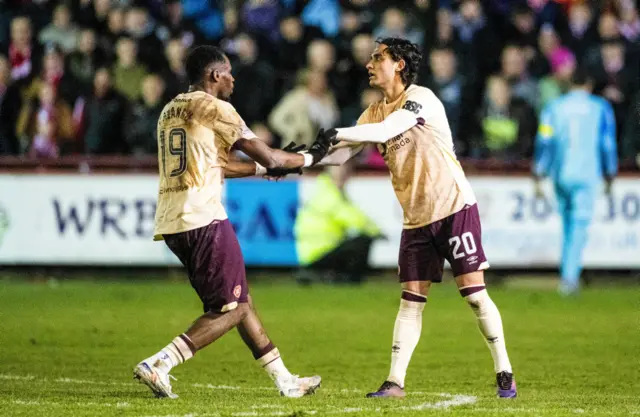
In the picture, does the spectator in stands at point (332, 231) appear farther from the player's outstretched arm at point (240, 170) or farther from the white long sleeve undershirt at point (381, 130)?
the white long sleeve undershirt at point (381, 130)

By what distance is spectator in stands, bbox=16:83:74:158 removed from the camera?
1875 cm

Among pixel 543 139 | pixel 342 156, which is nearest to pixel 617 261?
pixel 543 139

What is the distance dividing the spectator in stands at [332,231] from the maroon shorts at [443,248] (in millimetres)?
8934

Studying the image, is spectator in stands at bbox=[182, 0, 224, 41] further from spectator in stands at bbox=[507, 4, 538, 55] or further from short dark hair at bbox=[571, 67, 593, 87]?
short dark hair at bbox=[571, 67, 593, 87]

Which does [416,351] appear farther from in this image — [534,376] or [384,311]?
[384,311]

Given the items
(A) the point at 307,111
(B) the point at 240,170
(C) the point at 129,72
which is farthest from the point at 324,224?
(B) the point at 240,170

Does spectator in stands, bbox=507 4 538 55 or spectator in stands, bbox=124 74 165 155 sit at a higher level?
spectator in stands, bbox=507 4 538 55

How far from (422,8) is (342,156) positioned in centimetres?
1095

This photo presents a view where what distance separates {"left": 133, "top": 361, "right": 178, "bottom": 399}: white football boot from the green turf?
11 cm

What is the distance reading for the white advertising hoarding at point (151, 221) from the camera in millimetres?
18062

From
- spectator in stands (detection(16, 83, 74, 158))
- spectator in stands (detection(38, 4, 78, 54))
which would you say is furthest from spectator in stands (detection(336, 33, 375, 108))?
spectator in stands (detection(38, 4, 78, 54))

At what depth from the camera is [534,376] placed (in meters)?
10.5

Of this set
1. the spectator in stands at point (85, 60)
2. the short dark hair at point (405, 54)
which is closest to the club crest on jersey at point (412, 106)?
the short dark hair at point (405, 54)

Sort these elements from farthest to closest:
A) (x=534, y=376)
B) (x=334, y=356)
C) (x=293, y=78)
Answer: (x=293, y=78) → (x=334, y=356) → (x=534, y=376)
